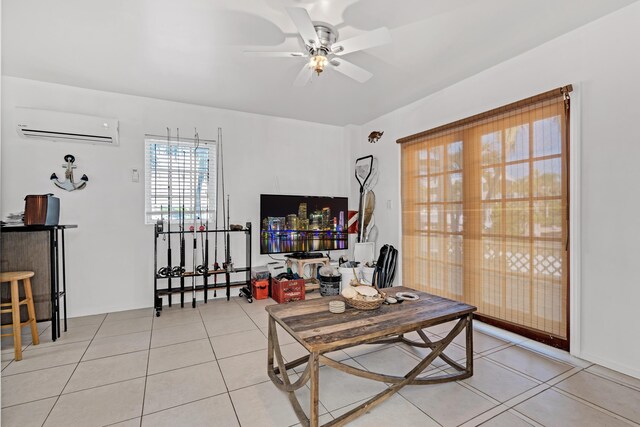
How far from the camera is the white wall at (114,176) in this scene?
10.5ft

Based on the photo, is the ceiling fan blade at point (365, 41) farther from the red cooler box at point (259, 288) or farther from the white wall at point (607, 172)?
the red cooler box at point (259, 288)

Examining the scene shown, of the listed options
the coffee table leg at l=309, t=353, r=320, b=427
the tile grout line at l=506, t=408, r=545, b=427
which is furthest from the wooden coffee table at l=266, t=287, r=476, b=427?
the tile grout line at l=506, t=408, r=545, b=427

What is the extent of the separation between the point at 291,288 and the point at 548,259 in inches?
108

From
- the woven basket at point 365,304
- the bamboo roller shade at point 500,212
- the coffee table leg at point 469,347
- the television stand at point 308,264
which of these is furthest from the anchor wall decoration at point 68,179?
the coffee table leg at point 469,347

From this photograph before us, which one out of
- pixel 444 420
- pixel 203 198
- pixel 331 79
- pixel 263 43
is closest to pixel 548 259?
pixel 444 420

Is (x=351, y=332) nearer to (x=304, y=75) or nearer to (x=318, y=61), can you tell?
(x=318, y=61)

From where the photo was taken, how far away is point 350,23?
2264 millimetres

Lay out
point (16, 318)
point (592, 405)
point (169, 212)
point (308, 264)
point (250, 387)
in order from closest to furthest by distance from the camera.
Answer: point (592, 405) < point (250, 387) < point (16, 318) < point (169, 212) < point (308, 264)

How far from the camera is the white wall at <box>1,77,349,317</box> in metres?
3.20

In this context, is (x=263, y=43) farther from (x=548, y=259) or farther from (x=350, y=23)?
(x=548, y=259)

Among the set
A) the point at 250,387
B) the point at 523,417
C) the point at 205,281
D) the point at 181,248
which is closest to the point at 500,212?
the point at 523,417

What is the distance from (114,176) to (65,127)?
2.17 feet

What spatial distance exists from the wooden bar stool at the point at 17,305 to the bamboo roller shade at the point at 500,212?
3.93 m

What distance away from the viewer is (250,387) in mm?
2004
